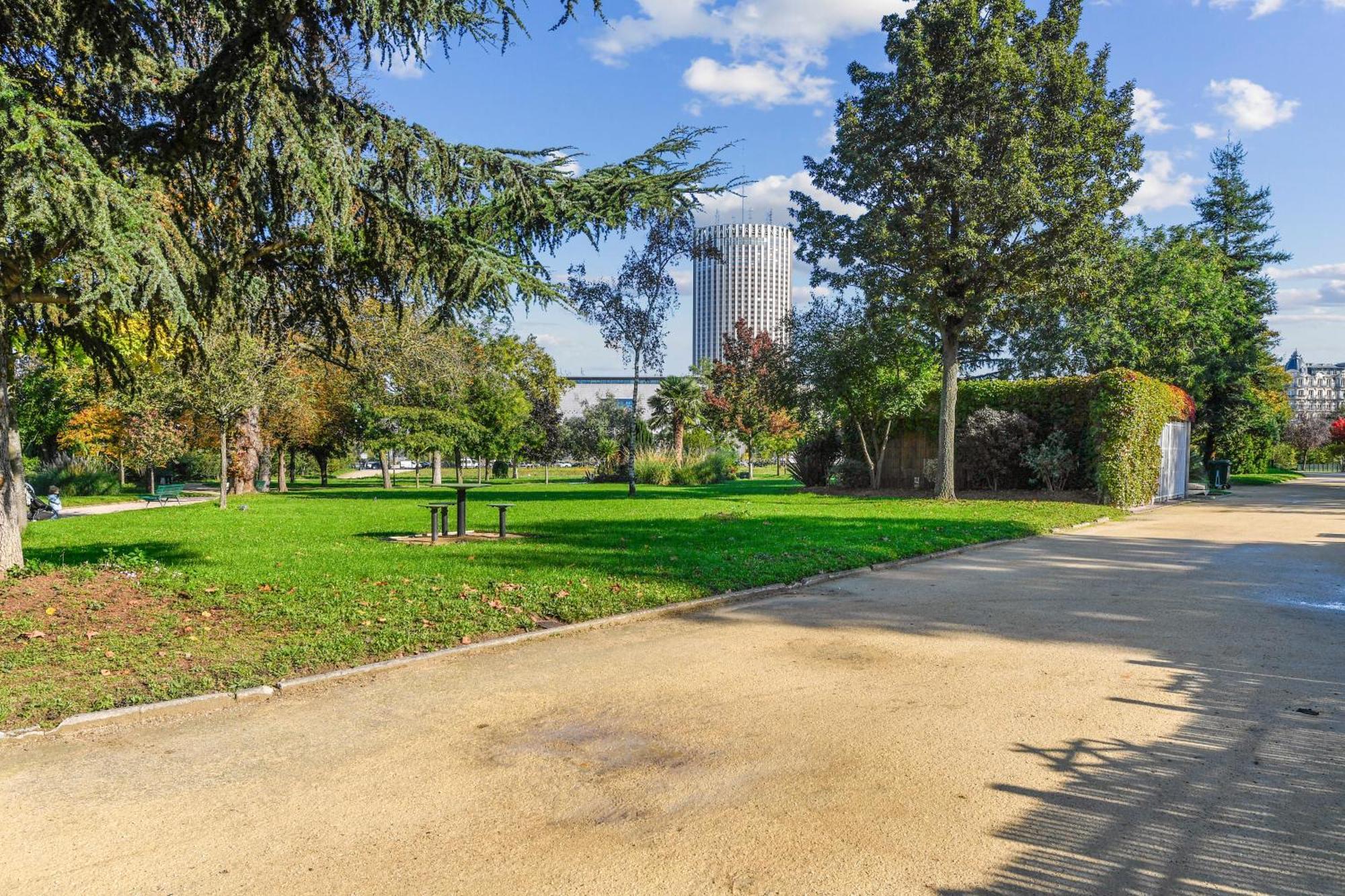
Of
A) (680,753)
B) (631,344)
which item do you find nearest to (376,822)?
(680,753)

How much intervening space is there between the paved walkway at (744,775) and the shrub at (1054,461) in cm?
1598

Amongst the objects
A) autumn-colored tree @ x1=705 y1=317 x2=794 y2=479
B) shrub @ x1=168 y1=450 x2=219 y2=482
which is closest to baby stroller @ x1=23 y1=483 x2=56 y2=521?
shrub @ x1=168 y1=450 x2=219 y2=482

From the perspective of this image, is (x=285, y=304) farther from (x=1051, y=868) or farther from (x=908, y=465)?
(x=908, y=465)

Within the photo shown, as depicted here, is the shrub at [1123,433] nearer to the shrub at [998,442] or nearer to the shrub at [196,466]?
the shrub at [998,442]

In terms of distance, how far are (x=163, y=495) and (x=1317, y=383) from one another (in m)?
186

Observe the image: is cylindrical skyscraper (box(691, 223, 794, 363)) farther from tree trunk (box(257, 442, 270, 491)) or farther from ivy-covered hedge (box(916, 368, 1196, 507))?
ivy-covered hedge (box(916, 368, 1196, 507))

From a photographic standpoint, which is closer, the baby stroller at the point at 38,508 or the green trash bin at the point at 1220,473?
the baby stroller at the point at 38,508

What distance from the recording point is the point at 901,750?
420 centimetres

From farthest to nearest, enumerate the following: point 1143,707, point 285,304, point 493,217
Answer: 1. point 285,304
2. point 493,217
3. point 1143,707

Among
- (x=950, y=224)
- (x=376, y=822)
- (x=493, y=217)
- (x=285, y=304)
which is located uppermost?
(x=950, y=224)

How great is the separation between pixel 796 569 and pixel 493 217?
16.9 ft

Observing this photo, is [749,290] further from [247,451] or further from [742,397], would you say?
[247,451]

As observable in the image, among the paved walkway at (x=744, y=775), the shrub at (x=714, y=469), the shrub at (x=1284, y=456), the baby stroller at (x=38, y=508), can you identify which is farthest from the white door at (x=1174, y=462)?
the shrub at (x=1284, y=456)

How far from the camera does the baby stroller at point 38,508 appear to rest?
65.5 ft
